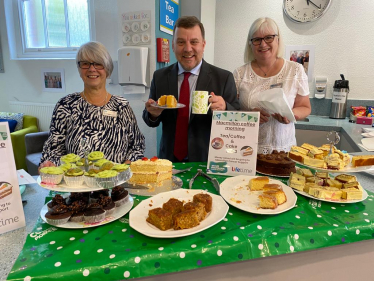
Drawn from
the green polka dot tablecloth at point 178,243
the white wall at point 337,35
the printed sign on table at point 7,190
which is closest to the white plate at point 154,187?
the green polka dot tablecloth at point 178,243

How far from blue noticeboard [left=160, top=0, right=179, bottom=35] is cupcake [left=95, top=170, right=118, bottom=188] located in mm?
2955

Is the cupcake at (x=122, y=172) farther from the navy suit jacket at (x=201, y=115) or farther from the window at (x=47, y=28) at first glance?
the window at (x=47, y=28)

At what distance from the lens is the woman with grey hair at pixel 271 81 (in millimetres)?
1953

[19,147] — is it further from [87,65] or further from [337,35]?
[337,35]

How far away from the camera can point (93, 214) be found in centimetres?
100

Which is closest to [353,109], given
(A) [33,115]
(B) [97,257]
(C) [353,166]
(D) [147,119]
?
(C) [353,166]

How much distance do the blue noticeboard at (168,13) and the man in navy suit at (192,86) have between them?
5.50 ft

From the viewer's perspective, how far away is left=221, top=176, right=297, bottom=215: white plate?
114cm

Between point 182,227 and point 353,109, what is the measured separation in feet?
10.9

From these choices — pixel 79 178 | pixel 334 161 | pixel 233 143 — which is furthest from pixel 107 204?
pixel 334 161

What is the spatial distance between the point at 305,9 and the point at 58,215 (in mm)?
3868

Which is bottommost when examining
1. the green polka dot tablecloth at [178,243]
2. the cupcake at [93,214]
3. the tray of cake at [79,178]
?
the green polka dot tablecloth at [178,243]

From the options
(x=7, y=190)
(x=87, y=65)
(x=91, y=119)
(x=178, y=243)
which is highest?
(x=87, y=65)

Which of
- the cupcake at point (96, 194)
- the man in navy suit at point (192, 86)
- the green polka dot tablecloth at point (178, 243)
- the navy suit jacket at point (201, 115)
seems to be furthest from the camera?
the navy suit jacket at point (201, 115)
